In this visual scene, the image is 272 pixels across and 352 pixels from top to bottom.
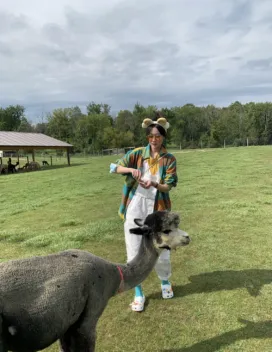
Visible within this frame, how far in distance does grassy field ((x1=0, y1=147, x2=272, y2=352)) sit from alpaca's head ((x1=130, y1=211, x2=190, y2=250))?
4.23 ft

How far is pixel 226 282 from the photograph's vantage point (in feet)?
17.5

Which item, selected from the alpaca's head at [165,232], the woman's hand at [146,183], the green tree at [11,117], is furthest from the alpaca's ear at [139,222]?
the green tree at [11,117]

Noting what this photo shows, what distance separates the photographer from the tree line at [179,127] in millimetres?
65125

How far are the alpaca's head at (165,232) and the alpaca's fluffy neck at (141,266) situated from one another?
0.26 feet

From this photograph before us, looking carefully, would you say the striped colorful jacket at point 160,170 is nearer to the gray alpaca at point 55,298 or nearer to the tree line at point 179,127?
the gray alpaca at point 55,298

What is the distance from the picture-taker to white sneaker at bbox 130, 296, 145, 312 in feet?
15.0

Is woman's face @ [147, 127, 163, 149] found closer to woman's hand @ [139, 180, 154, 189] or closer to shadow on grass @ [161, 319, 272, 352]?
woman's hand @ [139, 180, 154, 189]

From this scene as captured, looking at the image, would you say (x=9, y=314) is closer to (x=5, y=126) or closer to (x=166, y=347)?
(x=166, y=347)

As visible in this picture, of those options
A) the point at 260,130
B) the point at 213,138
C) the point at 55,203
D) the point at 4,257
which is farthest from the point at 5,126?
the point at 4,257

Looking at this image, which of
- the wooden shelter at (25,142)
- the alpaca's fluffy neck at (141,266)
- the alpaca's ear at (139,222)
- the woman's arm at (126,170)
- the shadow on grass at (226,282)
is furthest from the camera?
the wooden shelter at (25,142)

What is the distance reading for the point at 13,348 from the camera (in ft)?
8.73

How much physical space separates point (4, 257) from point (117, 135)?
57219 millimetres

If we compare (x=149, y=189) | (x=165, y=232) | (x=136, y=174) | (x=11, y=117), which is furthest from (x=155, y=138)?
(x=11, y=117)

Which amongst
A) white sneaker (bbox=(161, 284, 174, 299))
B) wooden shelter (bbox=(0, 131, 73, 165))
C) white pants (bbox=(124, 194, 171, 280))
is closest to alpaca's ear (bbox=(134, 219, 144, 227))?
white pants (bbox=(124, 194, 171, 280))
